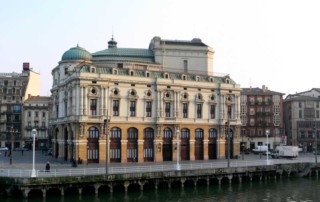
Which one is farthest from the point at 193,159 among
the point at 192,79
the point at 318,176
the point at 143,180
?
the point at 143,180

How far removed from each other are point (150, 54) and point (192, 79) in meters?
13.9

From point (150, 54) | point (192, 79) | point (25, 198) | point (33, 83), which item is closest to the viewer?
point (25, 198)

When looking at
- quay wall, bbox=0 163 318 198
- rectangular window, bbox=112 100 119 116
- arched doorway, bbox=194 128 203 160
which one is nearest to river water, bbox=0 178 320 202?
quay wall, bbox=0 163 318 198

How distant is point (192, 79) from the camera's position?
95.4 m

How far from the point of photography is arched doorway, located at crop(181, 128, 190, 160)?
93312 mm

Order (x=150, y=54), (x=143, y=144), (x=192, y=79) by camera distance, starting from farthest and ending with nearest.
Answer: (x=150, y=54) → (x=192, y=79) → (x=143, y=144)

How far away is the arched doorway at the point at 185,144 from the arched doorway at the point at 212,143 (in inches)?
226

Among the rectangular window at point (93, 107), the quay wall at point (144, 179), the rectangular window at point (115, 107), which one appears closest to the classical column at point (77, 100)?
the rectangular window at point (93, 107)

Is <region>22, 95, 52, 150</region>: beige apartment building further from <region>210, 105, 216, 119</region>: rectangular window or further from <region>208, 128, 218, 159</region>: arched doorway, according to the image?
<region>208, 128, 218, 159</region>: arched doorway

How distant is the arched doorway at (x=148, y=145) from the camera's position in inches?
3501

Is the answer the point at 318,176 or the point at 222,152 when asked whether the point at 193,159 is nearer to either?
the point at 222,152

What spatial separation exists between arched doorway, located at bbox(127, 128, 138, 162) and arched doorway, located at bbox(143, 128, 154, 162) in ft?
5.87

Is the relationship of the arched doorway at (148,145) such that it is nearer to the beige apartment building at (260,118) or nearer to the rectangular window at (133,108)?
the rectangular window at (133,108)

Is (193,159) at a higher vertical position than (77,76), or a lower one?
lower
